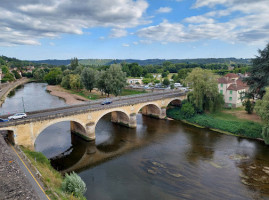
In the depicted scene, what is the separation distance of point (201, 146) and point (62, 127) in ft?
94.5

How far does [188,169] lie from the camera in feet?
83.8

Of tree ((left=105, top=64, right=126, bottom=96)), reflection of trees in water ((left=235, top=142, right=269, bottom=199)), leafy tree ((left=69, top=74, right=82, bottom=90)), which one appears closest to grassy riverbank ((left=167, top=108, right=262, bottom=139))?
reflection of trees in water ((left=235, top=142, right=269, bottom=199))

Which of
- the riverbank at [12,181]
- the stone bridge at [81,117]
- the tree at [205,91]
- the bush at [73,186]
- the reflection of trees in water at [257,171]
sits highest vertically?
the tree at [205,91]

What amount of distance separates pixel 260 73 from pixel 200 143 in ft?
72.1

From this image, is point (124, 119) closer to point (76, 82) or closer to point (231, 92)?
point (231, 92)

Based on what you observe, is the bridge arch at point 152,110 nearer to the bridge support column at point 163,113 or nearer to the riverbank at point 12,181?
the bridge support column at point 163,113

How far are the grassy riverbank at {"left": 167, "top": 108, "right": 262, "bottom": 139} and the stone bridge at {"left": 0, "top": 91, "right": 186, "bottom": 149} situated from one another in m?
6.01

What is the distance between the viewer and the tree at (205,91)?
144ft

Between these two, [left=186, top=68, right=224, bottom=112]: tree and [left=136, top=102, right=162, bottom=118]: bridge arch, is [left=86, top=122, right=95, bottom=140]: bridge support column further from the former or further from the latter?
[left=186, top=68, right=224, bottom=112]: tree

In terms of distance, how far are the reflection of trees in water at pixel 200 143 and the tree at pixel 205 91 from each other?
23.5 feet

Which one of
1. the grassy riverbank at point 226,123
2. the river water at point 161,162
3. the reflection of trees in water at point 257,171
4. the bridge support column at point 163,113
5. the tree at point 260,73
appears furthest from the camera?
the bridge support column at point 163,113

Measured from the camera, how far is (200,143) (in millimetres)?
34188

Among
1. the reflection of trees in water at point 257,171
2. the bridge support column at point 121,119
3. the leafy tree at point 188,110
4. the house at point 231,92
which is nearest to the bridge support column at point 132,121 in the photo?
the bridge support column at point 121,119

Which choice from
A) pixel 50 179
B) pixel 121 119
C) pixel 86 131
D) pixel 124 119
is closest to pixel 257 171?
pixel 50 179
